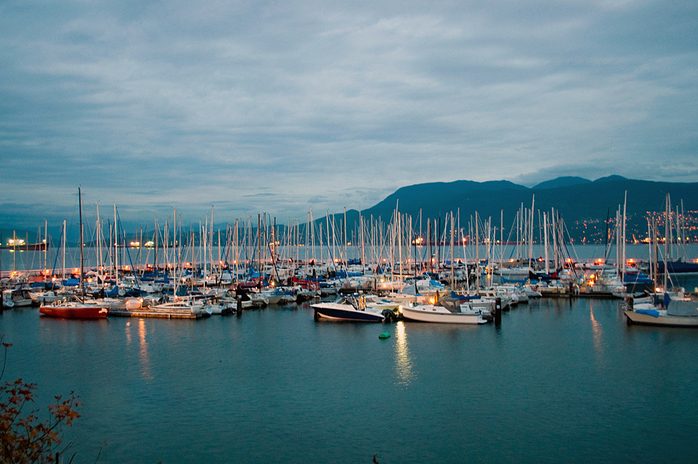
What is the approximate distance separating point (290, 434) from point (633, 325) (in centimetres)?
2507

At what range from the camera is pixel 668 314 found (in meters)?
29.8

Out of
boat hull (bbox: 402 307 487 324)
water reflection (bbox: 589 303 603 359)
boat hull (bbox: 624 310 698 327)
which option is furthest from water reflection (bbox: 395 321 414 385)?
boat hull (bbox: 624 310 698 327)

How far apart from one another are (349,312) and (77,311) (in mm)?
19743

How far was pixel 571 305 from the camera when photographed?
139 feet

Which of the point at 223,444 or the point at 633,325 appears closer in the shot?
the point at 223,444

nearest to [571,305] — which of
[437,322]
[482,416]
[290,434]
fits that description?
[437,322]

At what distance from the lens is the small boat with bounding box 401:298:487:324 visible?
32562 mm

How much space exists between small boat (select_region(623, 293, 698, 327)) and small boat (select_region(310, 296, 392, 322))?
1542 centimetres

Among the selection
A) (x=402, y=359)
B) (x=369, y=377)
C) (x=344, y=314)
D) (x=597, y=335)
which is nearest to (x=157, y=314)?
(x=344, y=314)

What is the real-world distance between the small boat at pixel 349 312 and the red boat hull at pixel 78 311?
1555 centimetres

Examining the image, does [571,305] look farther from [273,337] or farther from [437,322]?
[273,337]

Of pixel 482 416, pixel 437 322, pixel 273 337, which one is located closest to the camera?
pixel 482 416

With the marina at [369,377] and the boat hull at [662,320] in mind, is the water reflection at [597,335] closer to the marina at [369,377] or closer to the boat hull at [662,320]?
the marina at [369,377]

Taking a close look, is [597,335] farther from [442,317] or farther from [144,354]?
[144,354]
